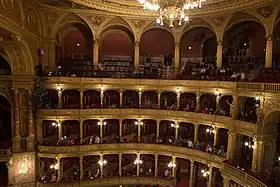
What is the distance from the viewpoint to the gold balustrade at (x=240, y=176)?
47.9 ft

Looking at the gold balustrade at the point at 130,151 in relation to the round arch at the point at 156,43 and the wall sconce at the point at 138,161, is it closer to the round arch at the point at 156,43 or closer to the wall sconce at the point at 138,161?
the wall sconce at the point at 138,161

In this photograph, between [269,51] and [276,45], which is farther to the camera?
[276,45]

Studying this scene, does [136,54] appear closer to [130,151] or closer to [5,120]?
[130,151]

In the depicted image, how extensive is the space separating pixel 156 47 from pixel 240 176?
55.4ft

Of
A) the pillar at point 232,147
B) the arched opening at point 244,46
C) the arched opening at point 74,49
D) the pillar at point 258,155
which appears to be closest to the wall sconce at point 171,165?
the pillar at point 232,147

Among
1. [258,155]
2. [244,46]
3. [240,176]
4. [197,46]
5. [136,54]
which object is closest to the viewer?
[240,176]

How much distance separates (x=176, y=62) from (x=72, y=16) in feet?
36.3

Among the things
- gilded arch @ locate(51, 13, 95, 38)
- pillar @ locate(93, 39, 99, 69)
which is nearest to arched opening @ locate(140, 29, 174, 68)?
pillar @ locate(93, 39, 99, 69)

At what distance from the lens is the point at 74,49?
28.1m

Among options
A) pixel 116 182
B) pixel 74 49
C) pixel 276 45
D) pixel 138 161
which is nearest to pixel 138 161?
pixel 138 161

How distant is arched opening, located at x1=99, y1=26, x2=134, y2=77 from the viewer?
1039 inches

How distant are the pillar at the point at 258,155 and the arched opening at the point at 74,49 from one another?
16.2 m

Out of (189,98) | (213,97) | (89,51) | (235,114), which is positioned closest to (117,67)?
(89,51)

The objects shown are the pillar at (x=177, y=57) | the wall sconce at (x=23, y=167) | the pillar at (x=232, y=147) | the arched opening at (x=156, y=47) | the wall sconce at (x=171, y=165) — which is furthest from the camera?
the arched opening at (x=156, y=47)
